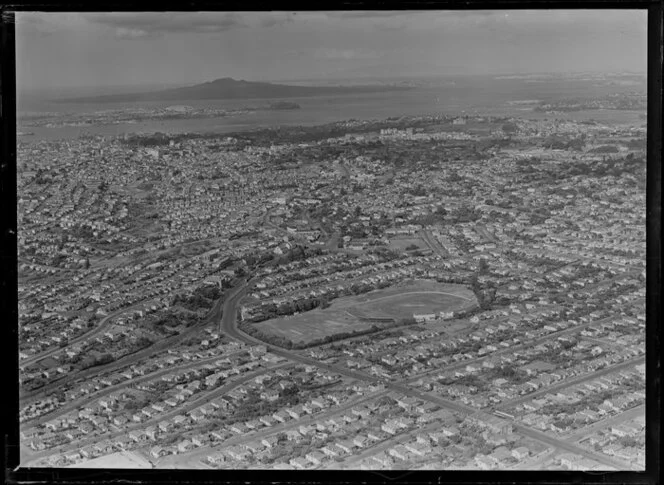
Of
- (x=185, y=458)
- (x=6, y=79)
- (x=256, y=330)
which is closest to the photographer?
(x=6, y=79)

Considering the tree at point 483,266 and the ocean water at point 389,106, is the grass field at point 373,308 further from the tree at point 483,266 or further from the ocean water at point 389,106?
the ocean water at point 389,106

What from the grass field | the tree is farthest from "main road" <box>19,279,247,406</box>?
the tree

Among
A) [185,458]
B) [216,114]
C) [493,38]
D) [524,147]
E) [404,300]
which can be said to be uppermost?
[493,38]

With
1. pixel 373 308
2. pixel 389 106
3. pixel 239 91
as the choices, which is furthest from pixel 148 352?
pixel 389 106

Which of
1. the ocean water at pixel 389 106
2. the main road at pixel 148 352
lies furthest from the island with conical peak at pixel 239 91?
the main road at pixel 148 352

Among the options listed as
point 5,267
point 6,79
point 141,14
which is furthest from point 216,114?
point 5,267

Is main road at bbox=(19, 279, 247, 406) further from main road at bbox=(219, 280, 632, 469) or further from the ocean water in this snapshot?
the ocean water

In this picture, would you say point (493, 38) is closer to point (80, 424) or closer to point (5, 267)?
A: point (5, 267)
